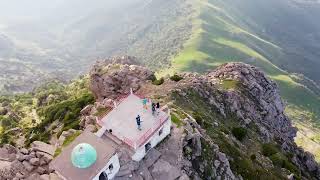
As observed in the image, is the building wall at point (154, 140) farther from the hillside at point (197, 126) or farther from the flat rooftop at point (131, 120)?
the flat rooftop at point (131, 120)

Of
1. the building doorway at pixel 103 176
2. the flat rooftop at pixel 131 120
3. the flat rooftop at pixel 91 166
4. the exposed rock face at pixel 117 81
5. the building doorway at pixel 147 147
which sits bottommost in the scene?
the exposed rock face at pixel 117 81

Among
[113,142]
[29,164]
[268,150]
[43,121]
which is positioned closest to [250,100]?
[268,150]

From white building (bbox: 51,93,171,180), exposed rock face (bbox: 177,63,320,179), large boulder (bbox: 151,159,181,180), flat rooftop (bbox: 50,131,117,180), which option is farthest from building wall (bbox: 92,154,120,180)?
exposed rock face (bbox: 177,63,320,179)

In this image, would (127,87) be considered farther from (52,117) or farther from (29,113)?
(29,113)

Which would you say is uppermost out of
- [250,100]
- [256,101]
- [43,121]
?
[43,121]

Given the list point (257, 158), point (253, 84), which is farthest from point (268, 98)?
point (257, 158)

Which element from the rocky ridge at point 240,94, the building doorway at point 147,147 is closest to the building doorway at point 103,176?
the building doorway at point 147,147

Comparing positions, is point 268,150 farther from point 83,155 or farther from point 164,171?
point 83,155
